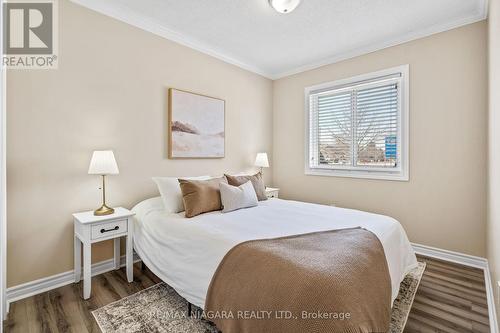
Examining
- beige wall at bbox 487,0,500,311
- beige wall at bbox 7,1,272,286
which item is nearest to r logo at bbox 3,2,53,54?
beige wall at bbox 7,1,272,286

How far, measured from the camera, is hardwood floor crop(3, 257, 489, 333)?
1.71 meters

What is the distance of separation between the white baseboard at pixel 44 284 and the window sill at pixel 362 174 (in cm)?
313

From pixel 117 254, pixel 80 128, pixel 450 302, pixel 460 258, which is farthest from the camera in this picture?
pixel 460 258

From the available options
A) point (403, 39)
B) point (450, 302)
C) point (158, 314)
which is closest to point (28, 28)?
point (158, 314)

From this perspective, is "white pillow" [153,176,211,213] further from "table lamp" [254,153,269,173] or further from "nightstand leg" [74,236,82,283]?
"table lamp" [254,153,269,173]

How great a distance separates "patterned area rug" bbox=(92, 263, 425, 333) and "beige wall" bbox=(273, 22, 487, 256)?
114cm

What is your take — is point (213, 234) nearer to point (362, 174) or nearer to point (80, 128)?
point (80, 128)

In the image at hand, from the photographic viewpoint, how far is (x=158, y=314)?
1.83m

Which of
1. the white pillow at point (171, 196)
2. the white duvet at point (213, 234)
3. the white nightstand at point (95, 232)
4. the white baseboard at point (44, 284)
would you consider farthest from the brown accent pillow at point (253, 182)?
the white baseboard at point (44, 284)

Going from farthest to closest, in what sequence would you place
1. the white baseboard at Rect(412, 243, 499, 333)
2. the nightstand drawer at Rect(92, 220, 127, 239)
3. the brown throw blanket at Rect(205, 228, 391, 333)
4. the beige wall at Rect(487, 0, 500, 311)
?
the white baseboard at Rect(412, 243, 499, 333) → the nightstand drawer at Rect(92, 220, 127, 239) → the beige wall at Rect(487, 0, 500, 311) → the brown throw blanket at Rect(205, 228, 391, 333)

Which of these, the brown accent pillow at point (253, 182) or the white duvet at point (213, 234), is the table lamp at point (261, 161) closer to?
the brown accent pillow at point (253, 182)

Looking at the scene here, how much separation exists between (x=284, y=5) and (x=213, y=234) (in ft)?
7.33

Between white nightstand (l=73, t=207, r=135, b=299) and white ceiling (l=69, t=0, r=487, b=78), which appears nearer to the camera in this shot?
white nightstand (l=73, t=207, r=135, b=299)

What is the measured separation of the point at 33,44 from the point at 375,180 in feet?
13.4
